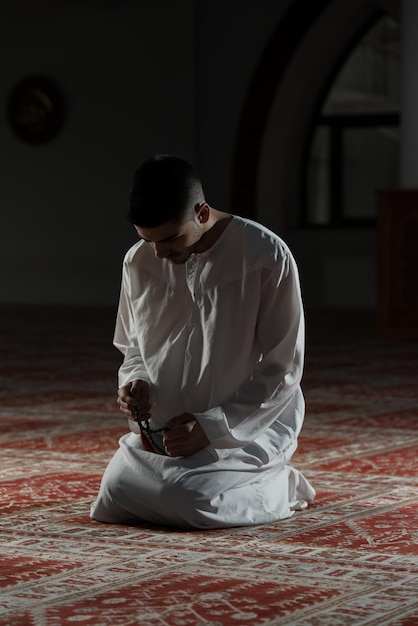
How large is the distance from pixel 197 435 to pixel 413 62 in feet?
27.6

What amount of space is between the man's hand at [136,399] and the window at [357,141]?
12122mm

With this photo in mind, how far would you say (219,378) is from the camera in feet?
12.3

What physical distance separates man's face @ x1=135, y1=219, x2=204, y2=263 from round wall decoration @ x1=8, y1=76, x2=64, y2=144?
12658mm

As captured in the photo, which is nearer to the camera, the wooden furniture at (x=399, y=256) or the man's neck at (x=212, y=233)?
the man's neck at (x=212, y=233)

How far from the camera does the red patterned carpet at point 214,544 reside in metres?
2.80

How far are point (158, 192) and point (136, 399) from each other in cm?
57

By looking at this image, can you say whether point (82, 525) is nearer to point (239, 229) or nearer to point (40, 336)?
point (239, 229)

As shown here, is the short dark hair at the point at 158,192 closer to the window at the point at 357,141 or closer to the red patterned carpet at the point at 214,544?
the red patterned carpet at the point at 214,544

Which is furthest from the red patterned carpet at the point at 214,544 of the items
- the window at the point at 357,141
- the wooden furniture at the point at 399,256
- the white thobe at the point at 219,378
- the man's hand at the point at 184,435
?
the window at the point at 357,141

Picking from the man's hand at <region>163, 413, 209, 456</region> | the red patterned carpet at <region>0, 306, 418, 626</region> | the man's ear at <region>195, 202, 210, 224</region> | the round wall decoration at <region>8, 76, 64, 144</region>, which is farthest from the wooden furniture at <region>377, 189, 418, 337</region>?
the man's hand at <region>163, 413, 209, 456</region>

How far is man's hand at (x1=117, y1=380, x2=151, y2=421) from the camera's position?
3.70 m

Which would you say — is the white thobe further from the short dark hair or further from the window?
the window

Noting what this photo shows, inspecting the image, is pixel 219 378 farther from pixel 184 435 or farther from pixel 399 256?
pixel 399 256

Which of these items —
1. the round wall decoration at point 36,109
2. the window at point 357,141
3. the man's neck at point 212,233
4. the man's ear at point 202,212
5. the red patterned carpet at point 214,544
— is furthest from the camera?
the round wall decoration at point 36,109
